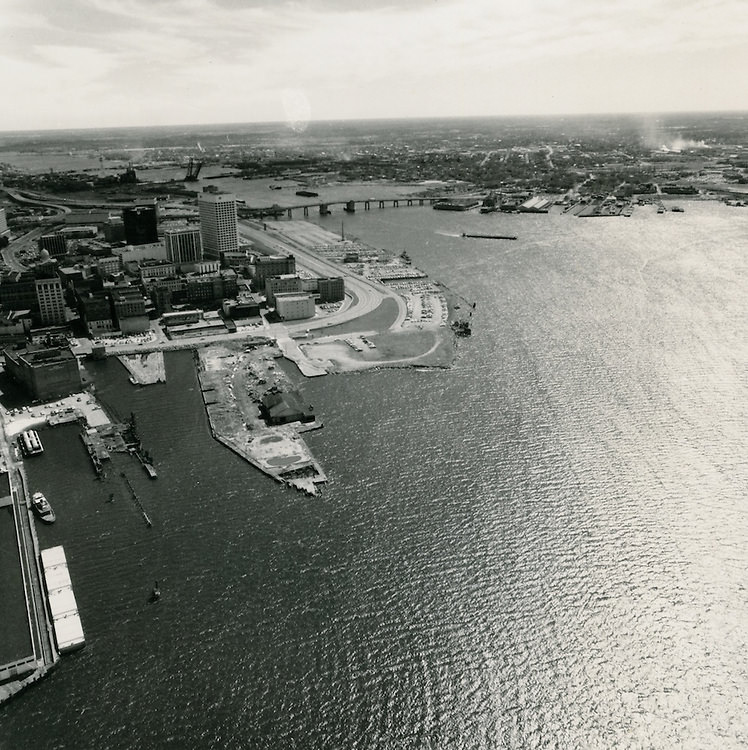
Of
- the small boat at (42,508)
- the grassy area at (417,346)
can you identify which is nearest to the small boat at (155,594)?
the small boat at (42,508)

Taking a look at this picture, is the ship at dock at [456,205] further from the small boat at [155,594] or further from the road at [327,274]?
the small boat at [155,594]

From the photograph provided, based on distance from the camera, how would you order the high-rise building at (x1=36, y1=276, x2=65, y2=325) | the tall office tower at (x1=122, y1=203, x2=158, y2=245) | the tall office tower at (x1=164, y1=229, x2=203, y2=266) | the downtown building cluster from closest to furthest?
the downtown building cluster
the high-rise building at (x1=36, y1=276, x2=65, y2=325)
the tall office tower at (x1=164, y1=229, x2=203, y2=266)
the tall office tower at (x1=122, y1=203, x2=158, y2=245)

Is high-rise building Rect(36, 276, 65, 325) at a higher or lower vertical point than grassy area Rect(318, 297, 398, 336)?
higher

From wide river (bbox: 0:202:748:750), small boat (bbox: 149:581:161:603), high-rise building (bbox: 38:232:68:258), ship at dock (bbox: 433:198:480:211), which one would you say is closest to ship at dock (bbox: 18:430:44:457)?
wide river (bbox: 0:202:748:750)

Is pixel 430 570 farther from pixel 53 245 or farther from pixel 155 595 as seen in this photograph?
pixel 53 245

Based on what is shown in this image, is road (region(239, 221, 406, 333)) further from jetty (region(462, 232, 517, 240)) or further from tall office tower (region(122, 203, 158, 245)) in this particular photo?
jetty (region(462, 232, 517, 240))

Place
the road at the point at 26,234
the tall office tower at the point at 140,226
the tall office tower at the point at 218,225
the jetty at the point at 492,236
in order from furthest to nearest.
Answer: the jetty at the point at 492,236
the tall office tower at the point at 140,226
the tall office tower at the point at 218,225
the road at the point at 26,234

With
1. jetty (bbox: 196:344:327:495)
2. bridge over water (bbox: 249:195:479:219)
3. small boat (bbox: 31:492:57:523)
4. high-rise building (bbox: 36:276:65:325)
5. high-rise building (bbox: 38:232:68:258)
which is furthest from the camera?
bridge over water (bbox: 249:195:479:219)
